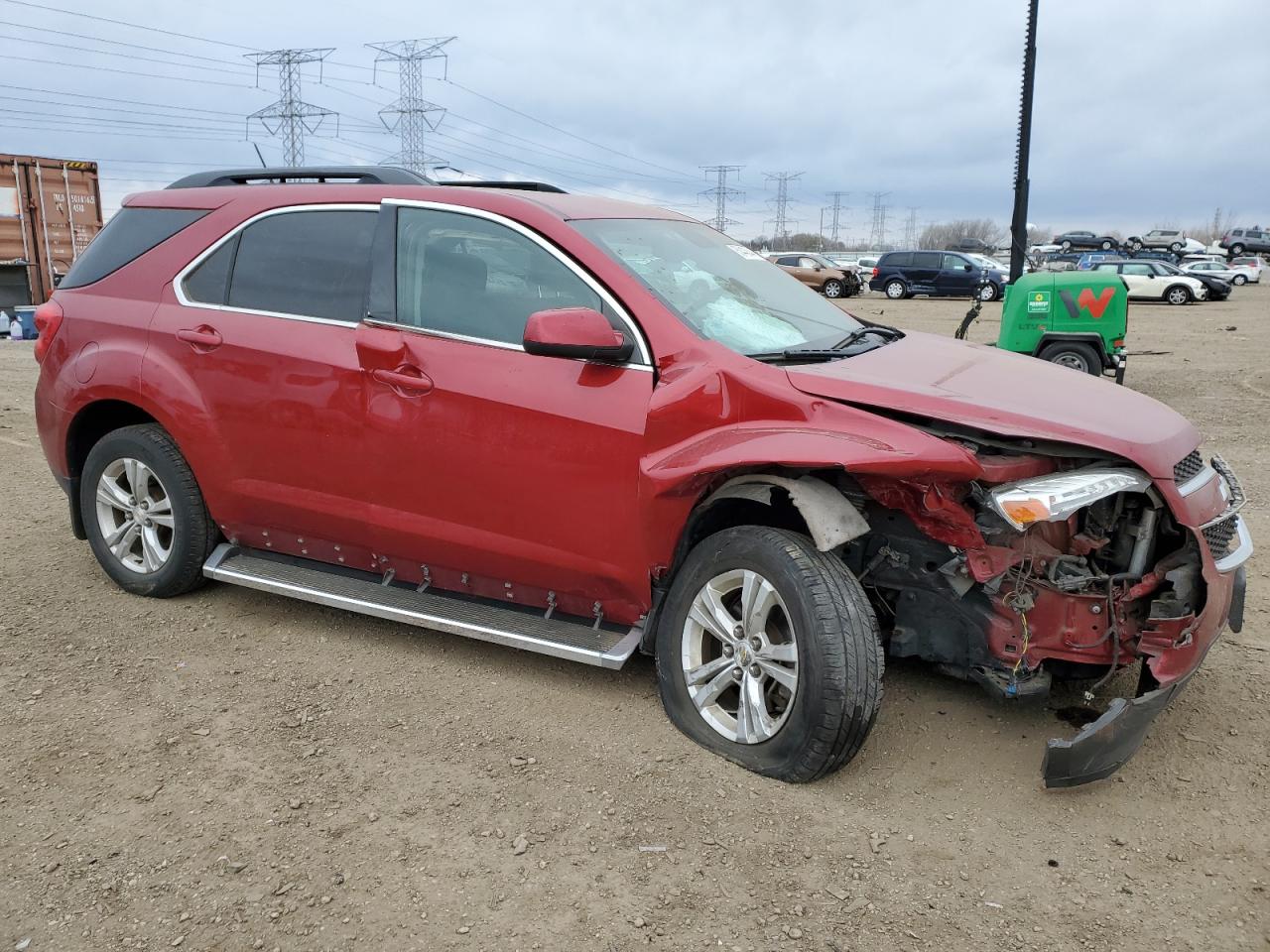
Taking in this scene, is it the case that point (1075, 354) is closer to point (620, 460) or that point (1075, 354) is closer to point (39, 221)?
point (620, 460)

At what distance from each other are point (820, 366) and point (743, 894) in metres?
1.64

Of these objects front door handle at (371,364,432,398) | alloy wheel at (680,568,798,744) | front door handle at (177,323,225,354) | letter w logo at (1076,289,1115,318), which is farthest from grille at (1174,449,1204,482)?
letter w logo at (1076,289,1115,318)

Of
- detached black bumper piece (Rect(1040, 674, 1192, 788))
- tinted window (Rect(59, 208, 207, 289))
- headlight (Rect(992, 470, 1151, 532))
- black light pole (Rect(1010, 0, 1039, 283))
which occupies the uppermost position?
black light pole (Rect(1010, 0, 1039, 283))

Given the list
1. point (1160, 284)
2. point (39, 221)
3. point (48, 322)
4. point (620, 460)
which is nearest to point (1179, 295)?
point (1160, 284)

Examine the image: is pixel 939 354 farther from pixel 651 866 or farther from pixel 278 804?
pixel 278 804

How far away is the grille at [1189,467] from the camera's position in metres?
3.18

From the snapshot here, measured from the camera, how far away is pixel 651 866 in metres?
2.88

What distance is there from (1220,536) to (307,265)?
11.3 ft

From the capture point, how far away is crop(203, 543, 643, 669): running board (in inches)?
144

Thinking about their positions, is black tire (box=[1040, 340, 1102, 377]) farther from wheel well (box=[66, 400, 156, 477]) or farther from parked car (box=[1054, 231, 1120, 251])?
parked car (box=[1054, 231, 1120, 251])

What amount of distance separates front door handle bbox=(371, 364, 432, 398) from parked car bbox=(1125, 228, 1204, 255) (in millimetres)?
57478

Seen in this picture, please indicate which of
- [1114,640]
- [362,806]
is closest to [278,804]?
[362,806]

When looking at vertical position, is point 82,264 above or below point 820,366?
above

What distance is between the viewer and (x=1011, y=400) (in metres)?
3.25
